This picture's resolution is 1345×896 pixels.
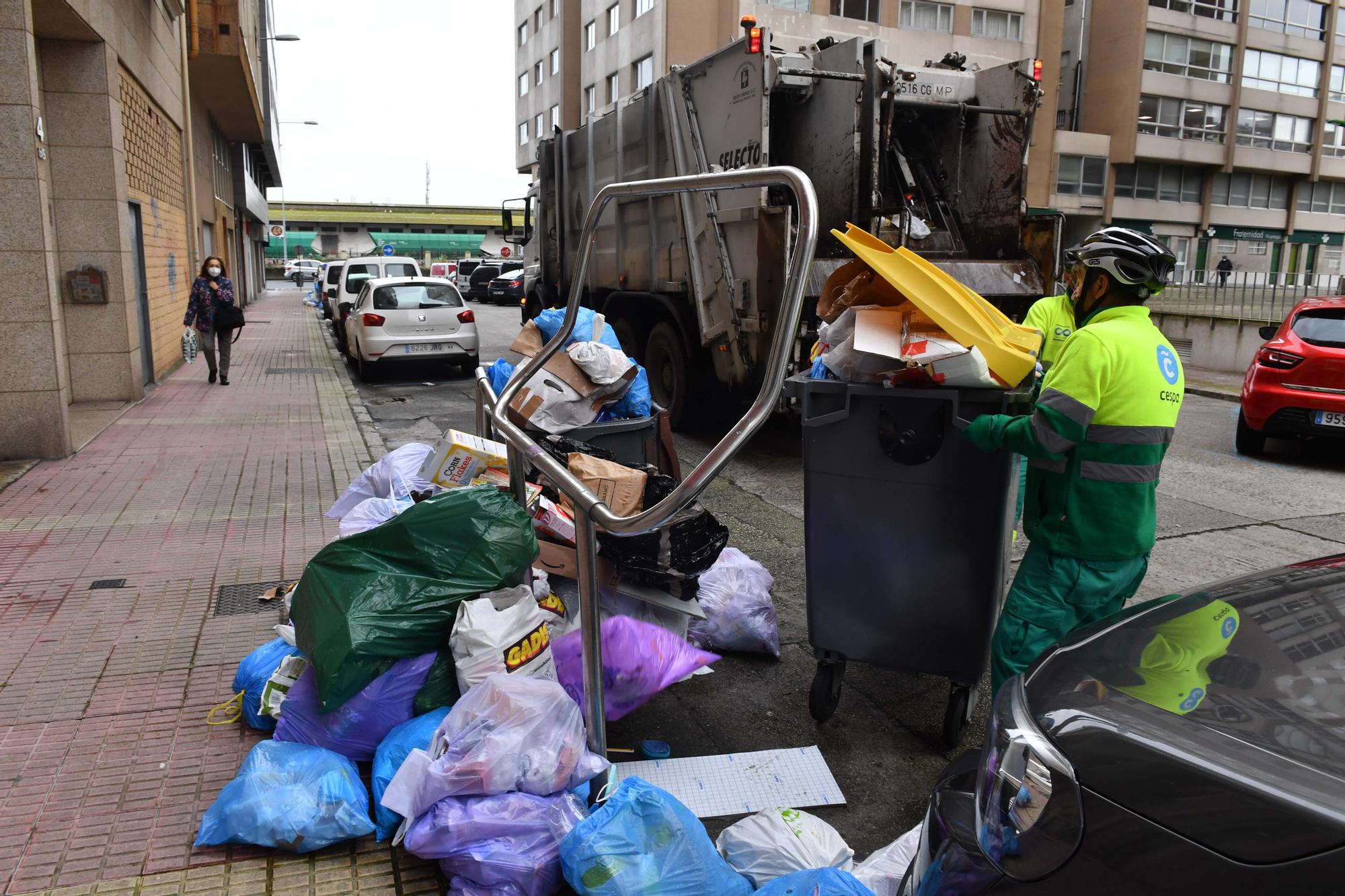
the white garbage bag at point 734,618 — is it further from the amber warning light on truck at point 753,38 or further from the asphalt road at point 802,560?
the amber warning light on truck at point 753,38

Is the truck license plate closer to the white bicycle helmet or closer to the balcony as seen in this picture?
the white bicycle helmet

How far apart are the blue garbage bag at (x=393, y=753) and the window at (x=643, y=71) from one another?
36.2m

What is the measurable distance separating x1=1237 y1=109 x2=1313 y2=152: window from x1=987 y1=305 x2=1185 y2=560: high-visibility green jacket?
50297mm

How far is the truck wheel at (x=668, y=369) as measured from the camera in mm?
8859

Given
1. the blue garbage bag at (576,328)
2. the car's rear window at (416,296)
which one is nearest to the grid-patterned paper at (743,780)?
the blue garbage bag at (576,328)

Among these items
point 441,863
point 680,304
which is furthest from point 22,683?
point 680,304

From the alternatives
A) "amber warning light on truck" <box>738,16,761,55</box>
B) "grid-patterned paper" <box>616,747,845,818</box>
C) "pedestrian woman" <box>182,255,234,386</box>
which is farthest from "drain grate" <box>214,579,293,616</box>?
"pedestrian woman" <box>182,255,234,386</box>

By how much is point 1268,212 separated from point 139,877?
179 feet

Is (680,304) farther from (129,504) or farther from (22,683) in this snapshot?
(22,683)

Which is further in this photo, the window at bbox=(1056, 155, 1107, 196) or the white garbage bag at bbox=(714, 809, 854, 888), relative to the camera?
the window at bbox=(1056, 155, 1107, 196)

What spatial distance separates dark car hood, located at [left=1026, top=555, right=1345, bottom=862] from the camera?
4.37ft

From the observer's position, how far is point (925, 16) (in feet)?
122

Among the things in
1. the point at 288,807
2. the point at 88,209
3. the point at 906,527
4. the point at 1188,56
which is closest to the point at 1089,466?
the point at 906,527

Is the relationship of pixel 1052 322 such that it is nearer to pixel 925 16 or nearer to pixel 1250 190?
pixel 925 16
